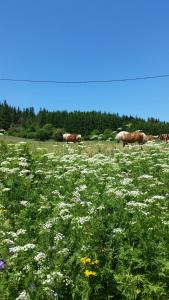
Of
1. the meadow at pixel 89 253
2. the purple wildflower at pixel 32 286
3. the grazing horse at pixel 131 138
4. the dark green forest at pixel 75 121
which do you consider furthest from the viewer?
the dark green forest at pixel 75 121

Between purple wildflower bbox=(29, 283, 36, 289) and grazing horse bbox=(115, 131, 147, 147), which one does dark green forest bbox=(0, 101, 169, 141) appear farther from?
purple wildflower bbox=(29, 283, 36, 289)

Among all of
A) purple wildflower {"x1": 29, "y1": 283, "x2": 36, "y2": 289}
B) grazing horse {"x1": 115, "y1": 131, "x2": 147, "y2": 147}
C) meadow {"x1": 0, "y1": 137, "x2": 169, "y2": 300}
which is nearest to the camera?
purple wildflower {"x1": 29, "y1": 283, "x2": 36, "y2": 289}

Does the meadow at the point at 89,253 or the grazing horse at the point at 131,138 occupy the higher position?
the grazing horse at the point at 131,138

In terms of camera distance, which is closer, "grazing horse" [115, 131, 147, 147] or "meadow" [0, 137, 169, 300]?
"meadow" [0, 137, 169, 300]

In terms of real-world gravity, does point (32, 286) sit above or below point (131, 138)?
below

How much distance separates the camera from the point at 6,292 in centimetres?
589

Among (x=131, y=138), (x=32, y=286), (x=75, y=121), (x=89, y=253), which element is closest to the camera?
(x=32, y=286)

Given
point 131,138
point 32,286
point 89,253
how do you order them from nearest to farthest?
point 32,286, point 89,253, point 131,138

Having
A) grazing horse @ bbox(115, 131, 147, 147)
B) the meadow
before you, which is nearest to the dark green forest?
grazing horse @ bbox(115, 131, 147, 147)

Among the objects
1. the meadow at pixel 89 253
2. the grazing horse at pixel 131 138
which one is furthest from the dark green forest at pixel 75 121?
the meadow at pixel 89 253

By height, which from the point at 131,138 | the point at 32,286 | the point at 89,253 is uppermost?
the point at 131,138

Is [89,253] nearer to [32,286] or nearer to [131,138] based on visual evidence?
[32,286]

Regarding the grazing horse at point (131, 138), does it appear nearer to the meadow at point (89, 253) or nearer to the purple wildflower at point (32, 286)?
the meadow at point (89, 253)

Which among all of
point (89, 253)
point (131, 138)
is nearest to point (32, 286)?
point (89, 253)
